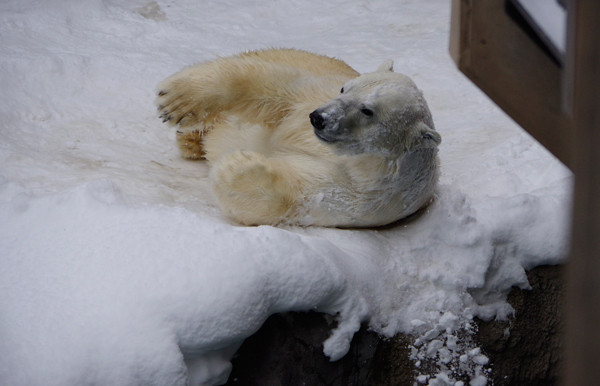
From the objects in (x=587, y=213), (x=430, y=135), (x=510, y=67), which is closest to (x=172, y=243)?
(x=430, y=135)

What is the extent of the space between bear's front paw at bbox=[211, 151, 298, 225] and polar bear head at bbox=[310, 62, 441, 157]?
25cm

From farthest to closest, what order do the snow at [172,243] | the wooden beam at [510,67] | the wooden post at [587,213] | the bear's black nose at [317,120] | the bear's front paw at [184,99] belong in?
the bear's front paw at [184,99] < the bear's black nose at [317,120] < the snow at [172,243] < the wooden beam at [510,67] < the wooden post at [587,213]

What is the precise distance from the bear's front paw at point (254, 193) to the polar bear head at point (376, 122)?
247 mm

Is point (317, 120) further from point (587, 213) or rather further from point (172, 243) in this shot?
point (587, 213)

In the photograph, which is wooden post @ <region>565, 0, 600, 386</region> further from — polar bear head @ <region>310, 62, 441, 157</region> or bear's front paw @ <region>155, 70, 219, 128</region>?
bear's front paw @ <region>155, 70, 219, 128</region>

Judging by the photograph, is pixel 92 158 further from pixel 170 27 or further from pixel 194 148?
pixel 170 27

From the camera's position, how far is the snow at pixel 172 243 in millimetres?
2199

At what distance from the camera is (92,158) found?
320cm

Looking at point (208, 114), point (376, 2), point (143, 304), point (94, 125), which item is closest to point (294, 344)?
point (143, 304)

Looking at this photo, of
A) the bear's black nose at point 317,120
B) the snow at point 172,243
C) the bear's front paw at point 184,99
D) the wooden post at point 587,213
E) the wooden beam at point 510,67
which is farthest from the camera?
the bear's front paw at point 184,99

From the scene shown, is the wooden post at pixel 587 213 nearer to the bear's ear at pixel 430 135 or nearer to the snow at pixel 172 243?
the snow at pixel 172 243

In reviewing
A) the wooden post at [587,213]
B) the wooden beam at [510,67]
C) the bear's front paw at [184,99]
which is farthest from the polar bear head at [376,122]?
the wooden post at [587,213]

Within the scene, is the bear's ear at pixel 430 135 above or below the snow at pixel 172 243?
above

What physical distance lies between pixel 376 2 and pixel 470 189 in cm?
274
